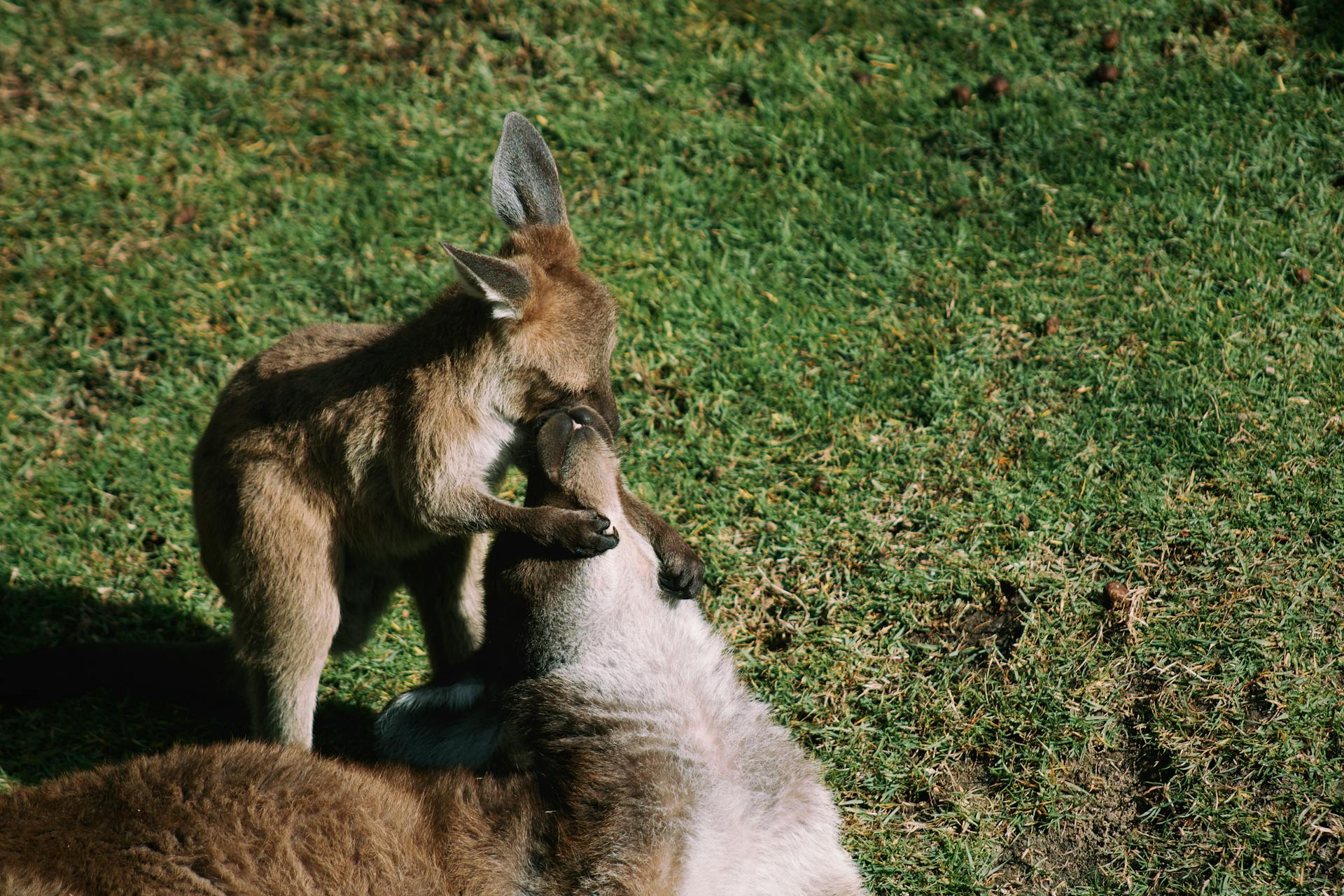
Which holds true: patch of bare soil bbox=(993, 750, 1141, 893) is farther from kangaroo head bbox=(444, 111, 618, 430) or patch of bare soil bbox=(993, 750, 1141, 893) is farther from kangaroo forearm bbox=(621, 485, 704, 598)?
kangaroo head bbox=(444, 111, 618, 430)

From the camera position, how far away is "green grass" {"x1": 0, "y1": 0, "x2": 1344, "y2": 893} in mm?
4051

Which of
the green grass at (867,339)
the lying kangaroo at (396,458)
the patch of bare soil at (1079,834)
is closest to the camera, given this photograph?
the patch of bare soil at (1079,834)

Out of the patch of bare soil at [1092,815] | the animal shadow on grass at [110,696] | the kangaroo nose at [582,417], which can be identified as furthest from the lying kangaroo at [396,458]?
the patch of bare soil at [1092,815]

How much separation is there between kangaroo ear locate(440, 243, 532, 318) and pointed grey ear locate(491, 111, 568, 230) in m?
0.42

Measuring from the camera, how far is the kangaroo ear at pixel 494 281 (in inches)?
145

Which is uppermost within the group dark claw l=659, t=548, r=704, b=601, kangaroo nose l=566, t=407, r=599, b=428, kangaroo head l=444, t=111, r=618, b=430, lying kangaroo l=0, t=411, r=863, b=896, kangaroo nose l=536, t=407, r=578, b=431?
kangaroo head l=444, t=111, r=618, b=430

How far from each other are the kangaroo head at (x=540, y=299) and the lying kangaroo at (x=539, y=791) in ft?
0.66

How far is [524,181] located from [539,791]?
2.25 m

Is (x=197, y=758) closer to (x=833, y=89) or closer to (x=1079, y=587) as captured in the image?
(x=1079, y=587)

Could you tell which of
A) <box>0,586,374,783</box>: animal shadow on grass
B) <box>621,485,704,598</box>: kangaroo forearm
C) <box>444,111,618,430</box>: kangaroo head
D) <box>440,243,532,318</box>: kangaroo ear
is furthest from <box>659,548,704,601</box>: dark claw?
<box>0,586,374,783</box>: animal shadow on grass

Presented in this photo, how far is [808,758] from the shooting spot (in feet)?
13.1

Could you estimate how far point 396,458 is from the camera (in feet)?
13.1

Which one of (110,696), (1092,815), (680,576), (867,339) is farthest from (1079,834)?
(110,696)

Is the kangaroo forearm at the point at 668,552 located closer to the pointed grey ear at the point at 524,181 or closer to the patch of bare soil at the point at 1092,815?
the pointed grey ear at the point at 524,181
